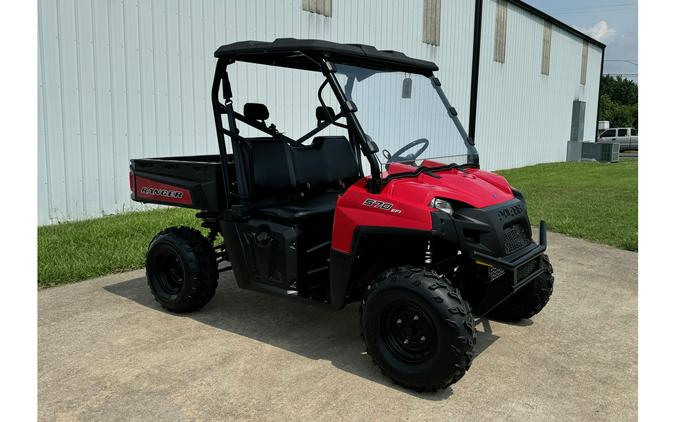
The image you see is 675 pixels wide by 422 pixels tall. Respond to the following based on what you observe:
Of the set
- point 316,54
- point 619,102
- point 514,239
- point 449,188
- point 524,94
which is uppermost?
point 619,102

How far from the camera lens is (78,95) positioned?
24.6 feet

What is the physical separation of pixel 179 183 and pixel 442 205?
7.07 ft

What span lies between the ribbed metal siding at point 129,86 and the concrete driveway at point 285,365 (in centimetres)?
302

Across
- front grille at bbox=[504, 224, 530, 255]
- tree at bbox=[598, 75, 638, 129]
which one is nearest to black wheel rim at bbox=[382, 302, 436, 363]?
front grille at bbox=[504, 224, 530, 255]

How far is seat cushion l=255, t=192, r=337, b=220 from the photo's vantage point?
3.99 m

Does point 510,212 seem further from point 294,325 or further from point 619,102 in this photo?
point 619,102

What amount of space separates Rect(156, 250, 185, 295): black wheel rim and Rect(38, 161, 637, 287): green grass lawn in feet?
3.91

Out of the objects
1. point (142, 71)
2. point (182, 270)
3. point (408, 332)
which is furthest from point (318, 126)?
point (142, 71)

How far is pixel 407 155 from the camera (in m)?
3.86

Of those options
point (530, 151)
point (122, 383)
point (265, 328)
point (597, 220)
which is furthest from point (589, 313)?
point (530, 151)

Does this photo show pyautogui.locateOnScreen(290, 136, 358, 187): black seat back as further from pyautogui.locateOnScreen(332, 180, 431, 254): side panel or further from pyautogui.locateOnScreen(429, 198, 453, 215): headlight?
pyautogui.locateOnScreen(429, 198, 453, 215): headlight

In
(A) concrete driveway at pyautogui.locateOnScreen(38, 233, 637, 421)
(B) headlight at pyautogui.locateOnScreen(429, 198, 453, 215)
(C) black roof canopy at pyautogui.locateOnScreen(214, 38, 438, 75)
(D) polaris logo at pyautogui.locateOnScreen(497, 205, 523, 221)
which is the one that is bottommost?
(A) concrete driveway at pyautogui.locateOnScreen(38, 233, 637, 421)

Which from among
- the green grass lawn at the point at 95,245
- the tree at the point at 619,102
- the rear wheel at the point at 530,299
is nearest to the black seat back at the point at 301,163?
the rear wheel at the point at 530,299

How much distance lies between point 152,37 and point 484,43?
11253mm
